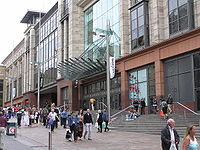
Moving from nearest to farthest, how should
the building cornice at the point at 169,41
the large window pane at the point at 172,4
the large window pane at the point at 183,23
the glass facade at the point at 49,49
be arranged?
the building cornice at the point at 169,41 → the large window pane at the point at 183,23 → the large window pane at the point at 172,4 → the glass facade at the point at 49,49

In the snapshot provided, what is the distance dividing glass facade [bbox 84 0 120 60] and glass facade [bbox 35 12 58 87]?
9700 millimetres

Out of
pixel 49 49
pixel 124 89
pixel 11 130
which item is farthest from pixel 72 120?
pixel 49 49

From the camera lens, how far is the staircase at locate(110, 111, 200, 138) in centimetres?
1858

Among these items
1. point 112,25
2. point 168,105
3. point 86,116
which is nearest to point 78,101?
point 112,25

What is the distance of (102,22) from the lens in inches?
1492

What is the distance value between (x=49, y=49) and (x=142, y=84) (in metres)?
27.8

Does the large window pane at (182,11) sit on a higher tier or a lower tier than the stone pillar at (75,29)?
lower

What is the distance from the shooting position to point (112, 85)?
34344 millimetres

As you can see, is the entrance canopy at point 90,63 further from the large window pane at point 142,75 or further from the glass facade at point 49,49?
the glass facade at point 49,49

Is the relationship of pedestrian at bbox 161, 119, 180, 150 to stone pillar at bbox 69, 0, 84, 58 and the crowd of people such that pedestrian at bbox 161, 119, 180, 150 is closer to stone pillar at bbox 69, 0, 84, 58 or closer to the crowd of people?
the crowd of people

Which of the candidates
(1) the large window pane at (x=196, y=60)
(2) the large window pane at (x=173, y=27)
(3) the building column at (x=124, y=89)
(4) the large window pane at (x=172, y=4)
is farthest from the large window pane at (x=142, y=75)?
(1) the large window pane at (x=196, y=60)

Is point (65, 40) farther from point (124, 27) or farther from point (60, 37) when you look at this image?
point (124, 27)

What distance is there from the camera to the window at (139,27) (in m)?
28.9

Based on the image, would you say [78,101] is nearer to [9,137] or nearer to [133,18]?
[133,18]
